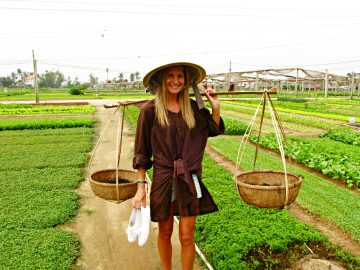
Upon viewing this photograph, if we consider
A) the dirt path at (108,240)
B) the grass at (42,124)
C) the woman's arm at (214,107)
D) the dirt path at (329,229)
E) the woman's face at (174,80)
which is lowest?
the dirt path at (108,240)

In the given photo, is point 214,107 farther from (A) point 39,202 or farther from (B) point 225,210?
(A) point 39,202

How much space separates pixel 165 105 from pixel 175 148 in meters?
0.32

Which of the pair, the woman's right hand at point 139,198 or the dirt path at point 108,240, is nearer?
the woman's right hand at point 139,198

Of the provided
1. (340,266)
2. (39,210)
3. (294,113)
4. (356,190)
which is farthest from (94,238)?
(294,113)

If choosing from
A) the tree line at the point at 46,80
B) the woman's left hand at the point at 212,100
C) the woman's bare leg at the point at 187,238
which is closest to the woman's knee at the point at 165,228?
the woman's bare leg at the point at 187,238

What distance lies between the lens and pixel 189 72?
278 centimetres

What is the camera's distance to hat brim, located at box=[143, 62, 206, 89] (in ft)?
8.66

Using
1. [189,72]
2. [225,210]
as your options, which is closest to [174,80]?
[189,72]

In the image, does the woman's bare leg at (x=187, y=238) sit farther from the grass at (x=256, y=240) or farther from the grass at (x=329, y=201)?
the grass at (x=329, y=201)

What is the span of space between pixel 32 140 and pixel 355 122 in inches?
461

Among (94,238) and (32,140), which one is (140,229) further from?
(32,140)

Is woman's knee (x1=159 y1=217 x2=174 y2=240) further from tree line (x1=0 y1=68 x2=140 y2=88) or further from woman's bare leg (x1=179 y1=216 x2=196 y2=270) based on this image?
tree line (x1=0 y1=68 x2=140 y2=88)

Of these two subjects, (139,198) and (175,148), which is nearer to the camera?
(175,148)

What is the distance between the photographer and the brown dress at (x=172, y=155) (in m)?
2.59
